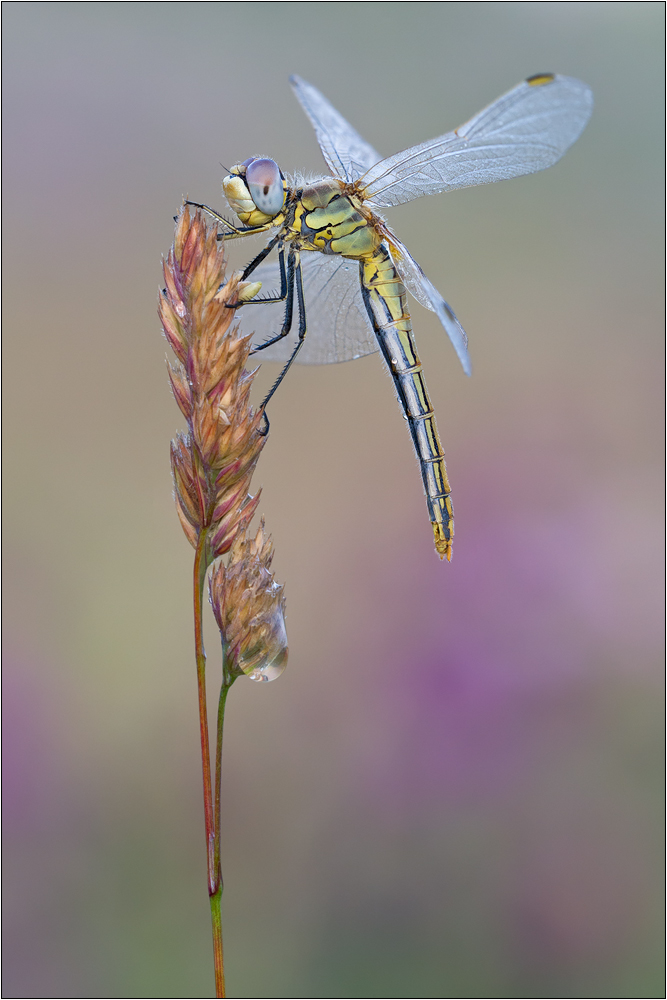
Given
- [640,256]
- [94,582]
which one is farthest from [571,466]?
[640,256]

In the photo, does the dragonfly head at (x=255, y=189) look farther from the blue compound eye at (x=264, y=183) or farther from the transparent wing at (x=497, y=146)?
the transparent wing at (x=497, y=146)

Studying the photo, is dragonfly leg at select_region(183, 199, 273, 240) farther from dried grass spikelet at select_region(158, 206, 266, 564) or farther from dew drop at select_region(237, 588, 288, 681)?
dew drop at select_region(237, 588, 288, 681)

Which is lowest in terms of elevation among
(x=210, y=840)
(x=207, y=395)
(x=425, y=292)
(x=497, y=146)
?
(x=210, y=840)

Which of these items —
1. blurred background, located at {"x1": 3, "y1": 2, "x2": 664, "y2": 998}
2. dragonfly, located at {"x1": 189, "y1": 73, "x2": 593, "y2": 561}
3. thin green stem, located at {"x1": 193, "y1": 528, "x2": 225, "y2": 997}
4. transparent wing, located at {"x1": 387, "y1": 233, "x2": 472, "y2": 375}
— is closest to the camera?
thin green stem, located at {"x1": 193, "y1": 528, "x2": 225, "y2": 997}

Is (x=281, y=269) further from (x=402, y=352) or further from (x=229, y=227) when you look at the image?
(x=402, y=352)

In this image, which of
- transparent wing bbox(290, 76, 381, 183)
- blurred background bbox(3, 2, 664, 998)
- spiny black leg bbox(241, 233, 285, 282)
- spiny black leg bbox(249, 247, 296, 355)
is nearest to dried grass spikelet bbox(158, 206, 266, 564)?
spiny black leg bbox(241, 233, 285, 282)

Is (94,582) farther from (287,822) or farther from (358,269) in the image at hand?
(358,269)

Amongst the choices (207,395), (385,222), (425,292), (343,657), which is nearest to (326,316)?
(385,222)
